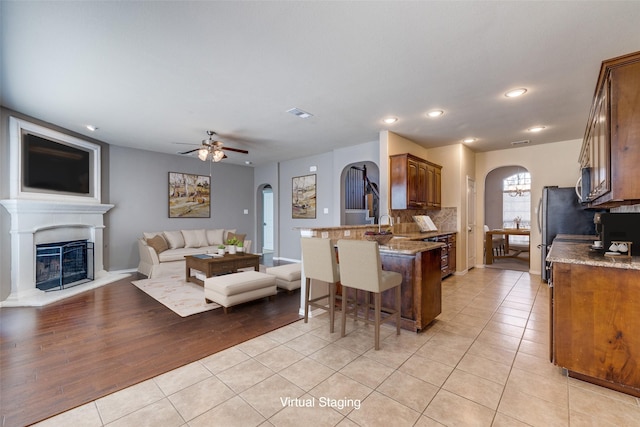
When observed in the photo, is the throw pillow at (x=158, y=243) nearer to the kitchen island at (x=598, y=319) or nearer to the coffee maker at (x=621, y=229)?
the kitchen island at (x=598, y=319)

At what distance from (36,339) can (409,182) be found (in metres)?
5.16

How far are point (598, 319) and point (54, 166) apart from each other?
7.24 meters

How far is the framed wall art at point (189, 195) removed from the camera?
22.3 ft

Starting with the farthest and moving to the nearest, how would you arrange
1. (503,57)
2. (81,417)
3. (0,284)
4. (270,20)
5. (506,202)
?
1. (506,202)
2. (0,284)
3. (503,57)
4. (270,20)
5. (81,417)

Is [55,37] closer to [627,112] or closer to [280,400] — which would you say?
[280,400]

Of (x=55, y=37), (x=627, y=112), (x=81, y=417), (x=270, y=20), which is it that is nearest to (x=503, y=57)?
(x=627, y=112)

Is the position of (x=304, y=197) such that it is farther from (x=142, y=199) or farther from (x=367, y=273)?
(x=367, y=273)

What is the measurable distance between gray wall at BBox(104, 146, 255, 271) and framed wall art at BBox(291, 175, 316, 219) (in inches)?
81.7

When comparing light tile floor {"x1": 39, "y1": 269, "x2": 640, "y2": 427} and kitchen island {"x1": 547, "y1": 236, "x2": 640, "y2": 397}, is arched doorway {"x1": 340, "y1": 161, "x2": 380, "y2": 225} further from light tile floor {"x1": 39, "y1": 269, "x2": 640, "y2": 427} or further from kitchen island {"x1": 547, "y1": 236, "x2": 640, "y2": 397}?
kitchen island {"x1": 547, "y1": 236, "x2": 640, "y2": 397}

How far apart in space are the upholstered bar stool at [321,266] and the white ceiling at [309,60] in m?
1.77

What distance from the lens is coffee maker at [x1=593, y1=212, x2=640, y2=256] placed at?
7.26ft

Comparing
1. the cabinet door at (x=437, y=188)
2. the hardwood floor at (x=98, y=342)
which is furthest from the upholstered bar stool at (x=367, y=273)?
the cabinet door at (x=437, y=188)

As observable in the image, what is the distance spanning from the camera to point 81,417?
66.9 inches

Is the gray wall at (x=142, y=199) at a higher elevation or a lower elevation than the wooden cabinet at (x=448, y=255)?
higher
